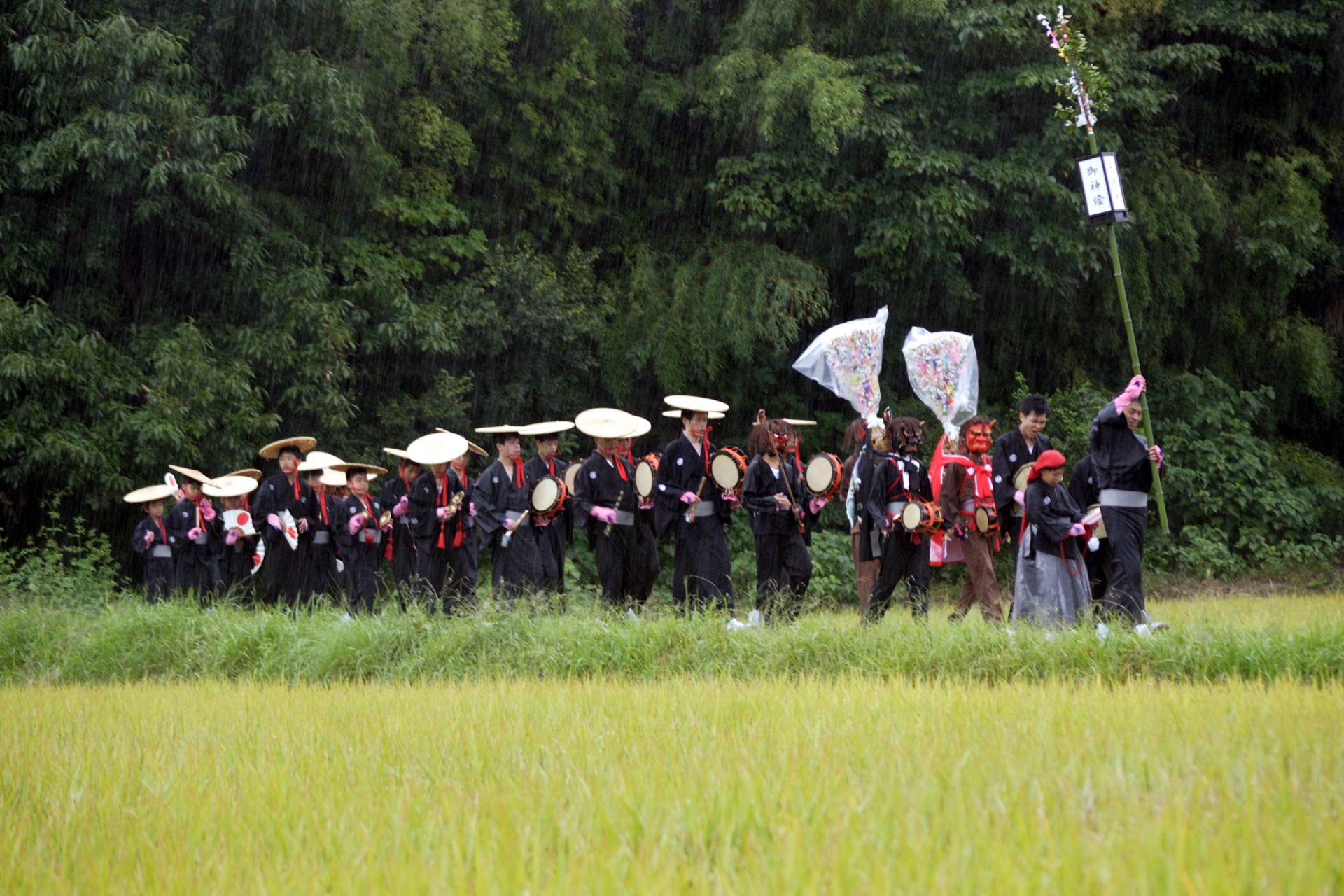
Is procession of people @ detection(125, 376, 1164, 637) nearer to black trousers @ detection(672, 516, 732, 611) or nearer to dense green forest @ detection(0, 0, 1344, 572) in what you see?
black trousers @ detection(672, 516, 732, 611)

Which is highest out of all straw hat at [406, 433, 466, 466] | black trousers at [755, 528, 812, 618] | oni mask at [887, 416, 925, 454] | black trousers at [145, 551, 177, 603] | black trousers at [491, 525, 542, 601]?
oni mask at [887, 416, 925, 454]

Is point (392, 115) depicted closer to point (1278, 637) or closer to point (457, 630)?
point (457, 630)

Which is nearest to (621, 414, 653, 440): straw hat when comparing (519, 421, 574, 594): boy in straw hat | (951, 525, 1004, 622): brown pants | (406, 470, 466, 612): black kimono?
(519, 421, 574, 594): boy in straw hat

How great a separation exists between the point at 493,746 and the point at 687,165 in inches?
720

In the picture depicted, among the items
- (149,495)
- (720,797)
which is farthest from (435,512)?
(720,797)

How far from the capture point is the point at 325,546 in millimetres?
15398

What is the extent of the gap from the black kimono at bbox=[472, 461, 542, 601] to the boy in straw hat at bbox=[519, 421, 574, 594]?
15cm

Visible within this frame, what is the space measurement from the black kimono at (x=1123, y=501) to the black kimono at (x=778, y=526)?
9.65ft

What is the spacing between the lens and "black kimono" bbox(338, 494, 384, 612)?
15102 mm

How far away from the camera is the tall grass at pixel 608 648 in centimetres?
735

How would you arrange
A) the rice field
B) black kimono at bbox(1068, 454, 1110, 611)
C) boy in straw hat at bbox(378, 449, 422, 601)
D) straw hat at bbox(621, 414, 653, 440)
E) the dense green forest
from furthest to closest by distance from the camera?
the dense green forest
boy in straw hat at bbox(378, 449, 422, 601)
straw hat at bbox(621, 414, 653, 440)
black kimono at bbox(1068, 454, 1110, 611)
the rice field

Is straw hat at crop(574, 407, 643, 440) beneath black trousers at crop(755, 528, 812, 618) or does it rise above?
above

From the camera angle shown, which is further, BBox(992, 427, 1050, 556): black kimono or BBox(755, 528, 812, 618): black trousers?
BBox(755, 528, 812, 618): black trousers

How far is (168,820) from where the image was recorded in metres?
4.29
